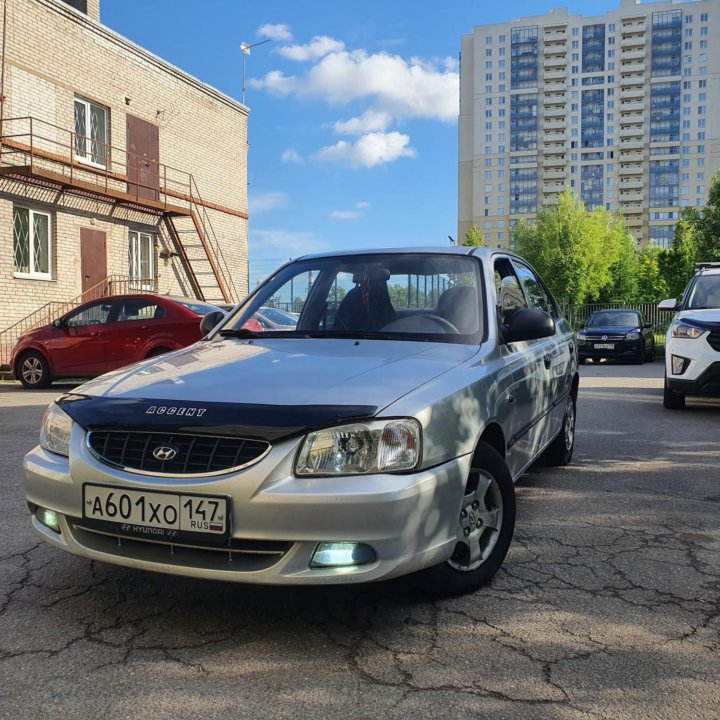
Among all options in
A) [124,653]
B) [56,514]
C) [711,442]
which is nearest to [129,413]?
[56,514]

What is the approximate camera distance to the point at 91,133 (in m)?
19.2

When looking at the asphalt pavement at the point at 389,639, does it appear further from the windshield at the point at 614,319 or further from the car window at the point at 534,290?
the windshield at the point at 614,319

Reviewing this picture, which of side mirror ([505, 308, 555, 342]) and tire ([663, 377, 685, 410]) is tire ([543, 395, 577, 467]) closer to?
side mirror ([505, 308, 555, 342])

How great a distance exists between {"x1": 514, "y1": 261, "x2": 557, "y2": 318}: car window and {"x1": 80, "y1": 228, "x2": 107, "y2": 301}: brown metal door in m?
15.0

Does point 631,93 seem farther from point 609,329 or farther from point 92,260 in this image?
point 92,260

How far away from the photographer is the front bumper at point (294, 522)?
252 cm

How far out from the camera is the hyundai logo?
8.71 feet

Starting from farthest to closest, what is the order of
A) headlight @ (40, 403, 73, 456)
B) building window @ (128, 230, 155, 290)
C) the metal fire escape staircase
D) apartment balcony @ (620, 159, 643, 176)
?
apartment balcony @ (620, 159, 643, 176)
building window @ (128, 230, 155, 290)
the metal fire escape staircase
headlight @ (40, 403, 73, 456)

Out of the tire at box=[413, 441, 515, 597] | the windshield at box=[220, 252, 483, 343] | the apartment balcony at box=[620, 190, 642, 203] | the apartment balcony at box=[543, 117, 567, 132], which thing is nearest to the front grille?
the tire at box=[413, 441, 515, 597]

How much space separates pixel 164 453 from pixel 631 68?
136634 millimetres

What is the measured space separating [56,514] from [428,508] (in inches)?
57.1

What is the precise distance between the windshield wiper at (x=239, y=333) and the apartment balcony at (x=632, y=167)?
130670 mm

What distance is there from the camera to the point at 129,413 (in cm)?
278

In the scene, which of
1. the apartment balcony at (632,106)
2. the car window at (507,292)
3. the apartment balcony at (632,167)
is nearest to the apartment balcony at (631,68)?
the apartment balcony at (632,106)
